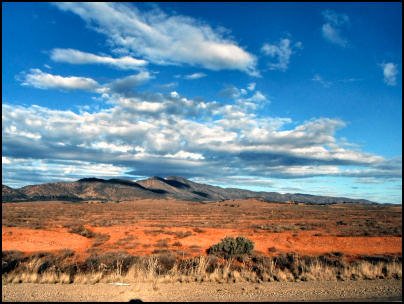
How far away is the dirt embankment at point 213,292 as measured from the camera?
907 centimetres

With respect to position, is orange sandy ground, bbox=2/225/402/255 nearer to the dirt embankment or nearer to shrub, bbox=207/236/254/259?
shrub, bbox=207/236/254/259

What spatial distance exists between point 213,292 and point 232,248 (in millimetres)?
10672

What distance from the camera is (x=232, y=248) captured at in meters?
20.3

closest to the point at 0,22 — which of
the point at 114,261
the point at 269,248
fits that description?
the point at 114,261

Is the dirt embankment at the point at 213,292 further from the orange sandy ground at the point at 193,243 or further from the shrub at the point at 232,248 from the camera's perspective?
the orange sandy ground at the point at 193,243

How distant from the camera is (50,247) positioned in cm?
2317

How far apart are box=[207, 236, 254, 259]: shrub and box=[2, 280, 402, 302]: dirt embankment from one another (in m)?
9.11

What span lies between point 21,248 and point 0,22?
16954mm

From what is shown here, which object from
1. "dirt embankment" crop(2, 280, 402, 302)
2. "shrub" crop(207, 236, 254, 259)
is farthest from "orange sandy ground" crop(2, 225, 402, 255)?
"dirt embankment" crop(2, 280, 402, 302)

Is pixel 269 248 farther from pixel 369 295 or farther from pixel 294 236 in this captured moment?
pixel 369 295

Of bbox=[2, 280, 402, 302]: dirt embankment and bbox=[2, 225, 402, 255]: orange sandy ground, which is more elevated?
bbox=[2, 280, 402, 302]: dirt embankment

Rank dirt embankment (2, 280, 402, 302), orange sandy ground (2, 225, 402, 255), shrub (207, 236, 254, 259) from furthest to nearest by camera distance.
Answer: orange sandy ground (2, 225, 402, 255)
shrub (207, 236, 254, 259)
dirt embankment (2, 280, 402, 302)

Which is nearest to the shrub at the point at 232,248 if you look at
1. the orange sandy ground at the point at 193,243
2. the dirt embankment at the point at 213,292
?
the orange sandy ground at the point at 193,243

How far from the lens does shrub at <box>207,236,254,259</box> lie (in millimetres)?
20000
